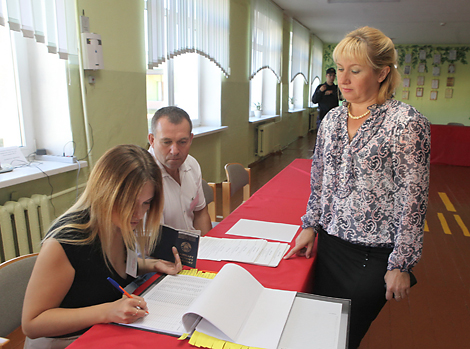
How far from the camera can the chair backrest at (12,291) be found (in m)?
1.16

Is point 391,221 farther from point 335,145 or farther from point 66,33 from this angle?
point 66,33

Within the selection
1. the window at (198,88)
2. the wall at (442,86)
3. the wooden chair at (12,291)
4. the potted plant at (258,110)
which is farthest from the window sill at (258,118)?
the wall at (442,86)

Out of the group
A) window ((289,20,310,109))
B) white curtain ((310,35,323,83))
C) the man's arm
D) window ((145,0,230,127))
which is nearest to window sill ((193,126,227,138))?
window ((145,0,230,127))

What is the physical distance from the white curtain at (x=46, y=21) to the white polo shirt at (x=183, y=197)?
1.23 metres

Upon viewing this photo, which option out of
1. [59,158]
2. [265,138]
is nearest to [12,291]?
[59,158]

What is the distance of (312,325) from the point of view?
0.96m

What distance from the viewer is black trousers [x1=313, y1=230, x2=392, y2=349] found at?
1.28 metres

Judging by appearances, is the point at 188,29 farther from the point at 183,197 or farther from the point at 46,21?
the point at 183,197

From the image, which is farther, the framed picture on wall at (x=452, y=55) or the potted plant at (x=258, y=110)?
the framed picture on wall at (x=452, y=55)

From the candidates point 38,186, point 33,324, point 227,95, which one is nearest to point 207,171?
point 227,95

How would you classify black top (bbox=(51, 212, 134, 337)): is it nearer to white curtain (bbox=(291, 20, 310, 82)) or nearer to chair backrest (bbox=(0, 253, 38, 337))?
chair backrest (bbox=(0, 253, 38, 337))

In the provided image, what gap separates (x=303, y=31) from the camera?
9.49m

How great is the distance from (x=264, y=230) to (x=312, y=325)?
2.54ft

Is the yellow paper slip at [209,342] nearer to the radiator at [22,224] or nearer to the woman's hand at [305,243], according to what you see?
the woman's hand at [305,243]
